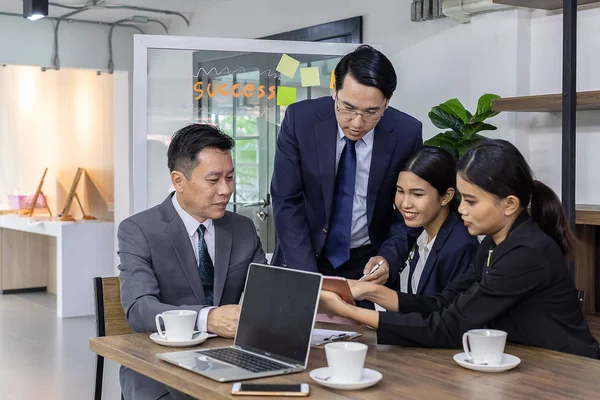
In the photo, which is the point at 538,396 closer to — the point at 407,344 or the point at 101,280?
the point at 407,344

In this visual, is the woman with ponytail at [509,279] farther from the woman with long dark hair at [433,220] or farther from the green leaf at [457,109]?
the green leaf at [457,109]

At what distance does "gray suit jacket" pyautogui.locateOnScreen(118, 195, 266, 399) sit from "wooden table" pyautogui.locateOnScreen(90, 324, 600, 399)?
0.20 m

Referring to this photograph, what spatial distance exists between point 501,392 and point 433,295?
2.52ft

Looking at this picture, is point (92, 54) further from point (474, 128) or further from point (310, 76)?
point (474, 128)

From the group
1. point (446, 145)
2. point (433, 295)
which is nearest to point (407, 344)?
point (433, 295)

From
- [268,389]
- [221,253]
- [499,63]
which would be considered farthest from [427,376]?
[499,63]

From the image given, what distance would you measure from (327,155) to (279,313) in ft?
3.24

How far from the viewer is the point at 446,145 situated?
12.4 feet

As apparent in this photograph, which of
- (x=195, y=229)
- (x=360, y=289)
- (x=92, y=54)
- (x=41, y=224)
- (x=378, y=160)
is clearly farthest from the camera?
(x=41, y=224)

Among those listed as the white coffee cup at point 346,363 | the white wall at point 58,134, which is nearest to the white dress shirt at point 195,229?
the white coffee cup at point 346,363

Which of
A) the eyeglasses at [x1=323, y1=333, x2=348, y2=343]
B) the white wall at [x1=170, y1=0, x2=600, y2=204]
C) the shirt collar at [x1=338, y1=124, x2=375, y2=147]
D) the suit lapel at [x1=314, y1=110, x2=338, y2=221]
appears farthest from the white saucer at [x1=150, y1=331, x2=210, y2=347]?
the white wall at [x1=170, y1=0, x2=600, y2=204]

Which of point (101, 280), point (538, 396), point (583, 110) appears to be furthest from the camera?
point (583, 110)

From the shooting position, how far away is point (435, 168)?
8.63 feet

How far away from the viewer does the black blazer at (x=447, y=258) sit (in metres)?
2.51
